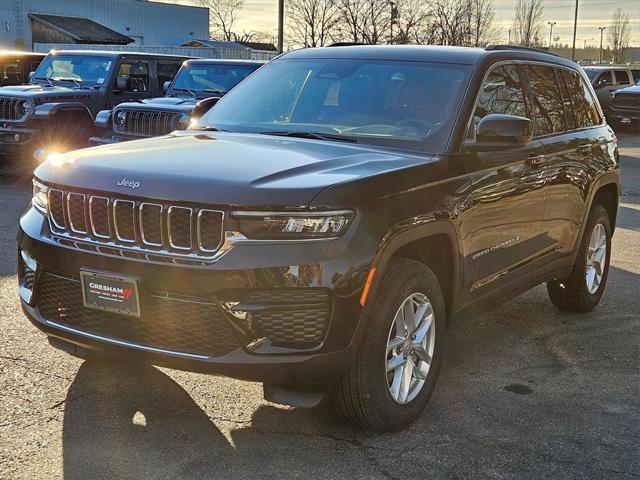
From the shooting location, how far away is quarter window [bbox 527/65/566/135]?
538 centimetres

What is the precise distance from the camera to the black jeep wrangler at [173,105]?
11.1 meters

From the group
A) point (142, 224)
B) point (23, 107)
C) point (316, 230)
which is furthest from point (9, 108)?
point (316, 230)

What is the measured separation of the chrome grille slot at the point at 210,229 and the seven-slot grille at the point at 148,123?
25.4 feet

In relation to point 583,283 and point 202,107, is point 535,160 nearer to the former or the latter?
point 583,283

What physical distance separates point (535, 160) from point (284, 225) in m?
2.24

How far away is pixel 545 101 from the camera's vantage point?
217 inches

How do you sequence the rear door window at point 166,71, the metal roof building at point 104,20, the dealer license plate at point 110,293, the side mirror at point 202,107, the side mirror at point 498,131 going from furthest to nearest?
1. the metal roof building at point 104,20
2. the rear door window at point 166,71
3. the side mirror at point 202,107
4. the side mirror at point 498,131
5. the dealer license plate at point 110,293

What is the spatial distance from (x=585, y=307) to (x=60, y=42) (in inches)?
1939

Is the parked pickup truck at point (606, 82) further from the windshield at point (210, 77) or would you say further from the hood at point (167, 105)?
the hood at point (167, 105)

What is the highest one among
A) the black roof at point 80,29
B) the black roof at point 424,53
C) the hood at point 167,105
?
the black roof at point 80,29

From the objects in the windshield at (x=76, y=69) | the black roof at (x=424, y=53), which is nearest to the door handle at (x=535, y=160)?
the black roof at (x=424, y=53)

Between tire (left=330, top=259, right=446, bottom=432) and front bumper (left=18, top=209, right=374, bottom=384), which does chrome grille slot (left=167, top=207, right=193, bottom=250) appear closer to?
front bumper (left=18, top=209, right=374, bottom=384)

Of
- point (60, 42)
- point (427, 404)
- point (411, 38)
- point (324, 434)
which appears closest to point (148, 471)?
point (324, 434)

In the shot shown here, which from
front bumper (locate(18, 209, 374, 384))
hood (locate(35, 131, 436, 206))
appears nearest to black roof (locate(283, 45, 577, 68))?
hood (locate(35, 131, 436, 206))
